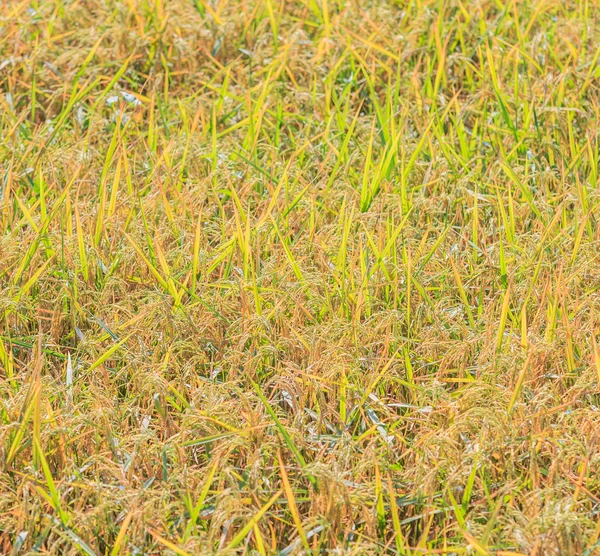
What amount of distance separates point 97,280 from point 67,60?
122 centimetres

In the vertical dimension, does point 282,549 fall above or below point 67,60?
below

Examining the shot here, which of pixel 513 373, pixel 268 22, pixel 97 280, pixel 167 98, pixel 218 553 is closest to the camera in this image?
pixel 218 553

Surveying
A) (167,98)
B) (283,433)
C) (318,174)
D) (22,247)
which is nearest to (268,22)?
(167,98)

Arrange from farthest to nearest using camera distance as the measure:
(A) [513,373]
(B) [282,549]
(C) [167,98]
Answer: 1. (C) [167,98]
2. (A) [513,373]
3. (B) [282,549]

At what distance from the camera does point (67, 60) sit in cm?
341

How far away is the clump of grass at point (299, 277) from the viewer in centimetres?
190

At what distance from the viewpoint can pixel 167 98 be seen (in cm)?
326

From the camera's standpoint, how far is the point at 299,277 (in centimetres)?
244

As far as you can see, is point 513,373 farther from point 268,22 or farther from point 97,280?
point 268,22

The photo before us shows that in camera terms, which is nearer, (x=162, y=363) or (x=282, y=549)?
(x=282, y=549)

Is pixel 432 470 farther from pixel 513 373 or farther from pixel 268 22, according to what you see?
pixel 268 22

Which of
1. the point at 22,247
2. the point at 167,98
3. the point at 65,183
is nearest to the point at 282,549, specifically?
the point at 22,247

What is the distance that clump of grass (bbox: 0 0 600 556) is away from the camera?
1.90m

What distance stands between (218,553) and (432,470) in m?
0.45
